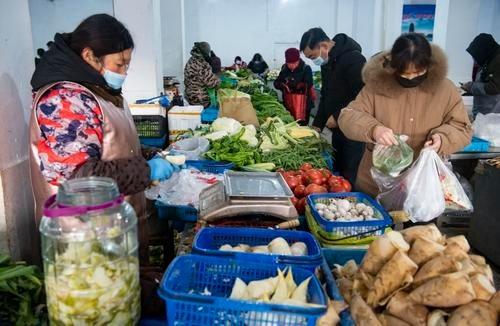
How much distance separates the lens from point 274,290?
4.32 ft

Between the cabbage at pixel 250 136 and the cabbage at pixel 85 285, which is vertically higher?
the cabbage at pixel 85 285

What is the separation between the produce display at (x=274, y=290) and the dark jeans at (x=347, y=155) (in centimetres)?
334

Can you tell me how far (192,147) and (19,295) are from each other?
256 centimetres

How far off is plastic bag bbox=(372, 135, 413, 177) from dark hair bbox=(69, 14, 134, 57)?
171 centimetres

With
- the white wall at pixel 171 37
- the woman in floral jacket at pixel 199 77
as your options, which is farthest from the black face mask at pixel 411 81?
the white wall at pixel 171 37

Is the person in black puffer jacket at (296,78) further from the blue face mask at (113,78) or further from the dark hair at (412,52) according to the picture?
the blue face mask at (113,78)

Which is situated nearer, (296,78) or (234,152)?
(234,152)

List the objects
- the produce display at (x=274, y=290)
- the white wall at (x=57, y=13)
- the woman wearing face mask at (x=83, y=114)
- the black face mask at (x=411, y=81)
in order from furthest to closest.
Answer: the white wall at (x=57, y=13) < the black face mask at (x=411, y=81) < the woman wearing face mask at (x=83, y=114) < the produce display at (x=274, y=290)

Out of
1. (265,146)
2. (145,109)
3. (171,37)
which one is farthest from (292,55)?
(265,146)

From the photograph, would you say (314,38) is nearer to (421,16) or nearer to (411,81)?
(411,81)

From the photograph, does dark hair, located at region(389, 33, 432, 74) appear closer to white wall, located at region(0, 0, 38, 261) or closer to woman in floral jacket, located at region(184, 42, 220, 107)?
white wall, located at region(0, 0, 38, 261)

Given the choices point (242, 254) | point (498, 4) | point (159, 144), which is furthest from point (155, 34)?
point (498, 4)

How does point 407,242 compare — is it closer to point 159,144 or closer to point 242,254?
point 242,254

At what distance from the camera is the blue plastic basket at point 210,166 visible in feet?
11.2
